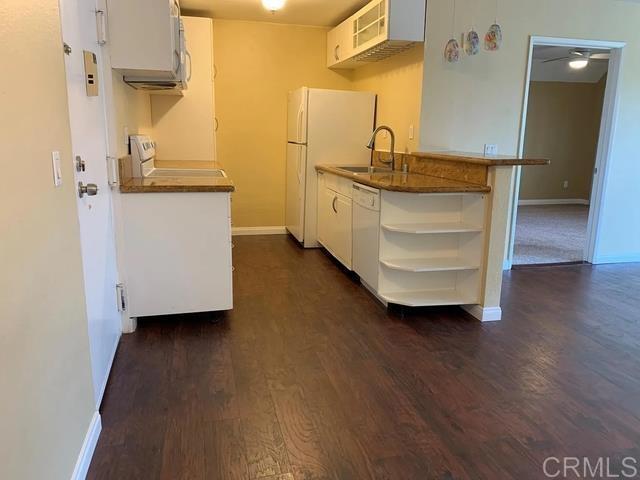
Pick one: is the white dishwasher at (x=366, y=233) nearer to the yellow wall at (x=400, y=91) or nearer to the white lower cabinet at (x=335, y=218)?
the white lower cabinet at (x=335, y=218)

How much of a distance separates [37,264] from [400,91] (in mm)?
3730

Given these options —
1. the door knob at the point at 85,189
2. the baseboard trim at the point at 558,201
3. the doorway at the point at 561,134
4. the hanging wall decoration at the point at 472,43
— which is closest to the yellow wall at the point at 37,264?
the door knob at the point at 85,189

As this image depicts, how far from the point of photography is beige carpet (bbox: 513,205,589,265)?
197 inches

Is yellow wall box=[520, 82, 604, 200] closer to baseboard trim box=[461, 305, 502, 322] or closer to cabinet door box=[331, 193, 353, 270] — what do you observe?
cabinet door box=[331, 193, 353, 270]

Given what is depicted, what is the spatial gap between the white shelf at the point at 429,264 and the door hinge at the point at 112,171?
176 cm

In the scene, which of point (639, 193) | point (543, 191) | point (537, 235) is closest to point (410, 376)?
point (639, 193)

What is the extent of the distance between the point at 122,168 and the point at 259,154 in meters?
2.84

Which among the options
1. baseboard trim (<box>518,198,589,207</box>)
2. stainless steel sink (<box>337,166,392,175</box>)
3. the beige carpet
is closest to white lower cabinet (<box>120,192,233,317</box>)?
stainless steel sink (<box>337,166,392,175</box>)

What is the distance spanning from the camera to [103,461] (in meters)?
1.79

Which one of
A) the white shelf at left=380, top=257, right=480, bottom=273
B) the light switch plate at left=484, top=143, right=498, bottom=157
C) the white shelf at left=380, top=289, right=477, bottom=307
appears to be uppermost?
the light switch plate at left=484, top=143, right=498, bottom=157

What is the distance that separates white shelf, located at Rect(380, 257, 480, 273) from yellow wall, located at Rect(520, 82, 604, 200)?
5.60 metres

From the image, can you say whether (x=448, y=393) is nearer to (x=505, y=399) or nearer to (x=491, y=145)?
(x=505, y=399)

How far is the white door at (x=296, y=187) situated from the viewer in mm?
5070

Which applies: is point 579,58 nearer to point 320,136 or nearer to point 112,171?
point 320,136
